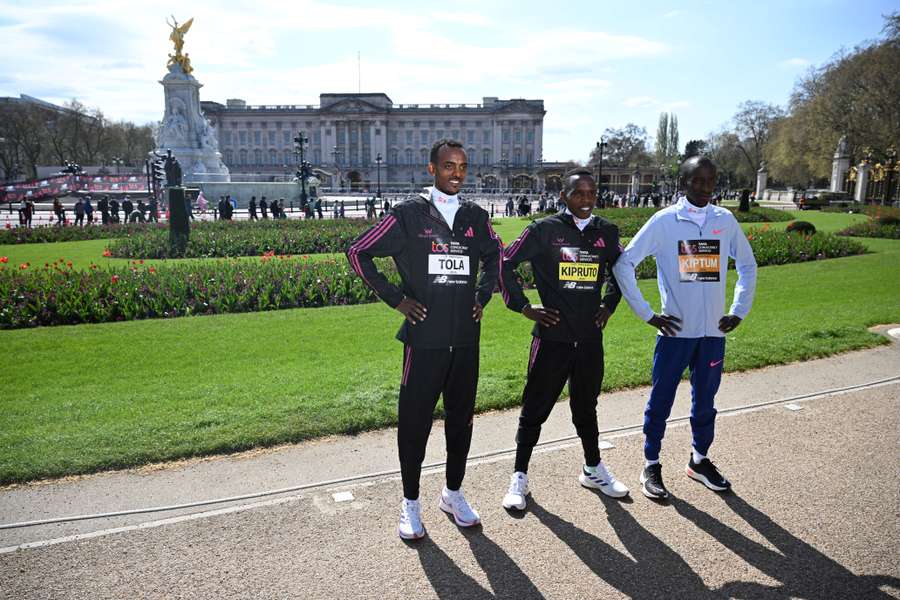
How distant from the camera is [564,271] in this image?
3.98m

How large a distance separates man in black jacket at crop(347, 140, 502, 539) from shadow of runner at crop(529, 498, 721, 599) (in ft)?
1.87

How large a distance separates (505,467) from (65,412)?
4.19 metres

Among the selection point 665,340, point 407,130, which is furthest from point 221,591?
point 407,130

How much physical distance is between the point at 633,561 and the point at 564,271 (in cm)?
177

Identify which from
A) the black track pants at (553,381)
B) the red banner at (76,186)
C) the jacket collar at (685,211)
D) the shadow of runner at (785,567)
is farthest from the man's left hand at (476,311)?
the red banner at (76,186)

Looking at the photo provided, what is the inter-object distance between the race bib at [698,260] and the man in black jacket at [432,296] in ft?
4.57

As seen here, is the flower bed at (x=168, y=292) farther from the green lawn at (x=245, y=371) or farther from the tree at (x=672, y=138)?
the tree at (x=672, y=138)

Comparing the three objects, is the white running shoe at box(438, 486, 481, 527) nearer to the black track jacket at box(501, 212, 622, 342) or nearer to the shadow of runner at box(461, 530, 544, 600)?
the shadow of runner at box(461, 530, 544, 600)

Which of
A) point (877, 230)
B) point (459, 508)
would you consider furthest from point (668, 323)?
point (877, 230)

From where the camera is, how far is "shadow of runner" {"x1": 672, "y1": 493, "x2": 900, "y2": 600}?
303 cm

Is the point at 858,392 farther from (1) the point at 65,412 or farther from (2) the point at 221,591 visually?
(1) the point at 65,412

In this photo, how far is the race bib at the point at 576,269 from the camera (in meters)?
3.97

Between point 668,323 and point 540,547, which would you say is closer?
point 540,547

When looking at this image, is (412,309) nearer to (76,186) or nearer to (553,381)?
(553,381)
